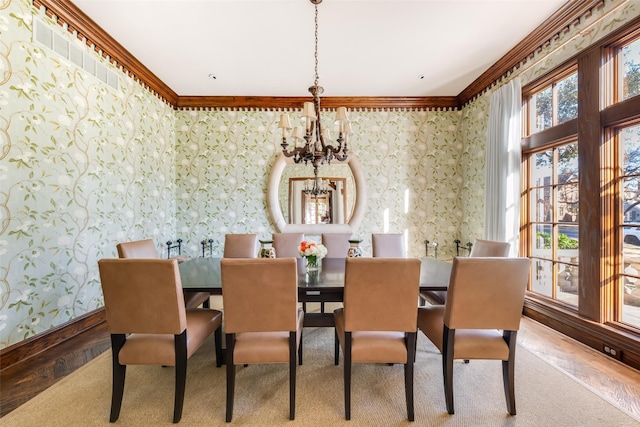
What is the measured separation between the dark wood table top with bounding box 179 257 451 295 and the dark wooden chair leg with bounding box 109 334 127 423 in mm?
447

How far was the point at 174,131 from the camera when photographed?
4.14 m

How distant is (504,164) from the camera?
3.13m

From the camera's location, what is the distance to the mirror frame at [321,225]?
4.09m

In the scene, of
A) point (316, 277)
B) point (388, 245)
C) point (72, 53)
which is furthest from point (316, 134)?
point (72, 53)

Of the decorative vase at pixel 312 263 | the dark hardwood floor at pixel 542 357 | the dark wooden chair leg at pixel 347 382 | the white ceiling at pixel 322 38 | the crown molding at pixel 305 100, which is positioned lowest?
the dark hardwood floor at pixel 542 357

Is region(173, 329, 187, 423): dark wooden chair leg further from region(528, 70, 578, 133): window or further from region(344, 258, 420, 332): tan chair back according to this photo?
region(528, 70, 578, 133): window

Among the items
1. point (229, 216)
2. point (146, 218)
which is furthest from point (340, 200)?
point (146, 218)

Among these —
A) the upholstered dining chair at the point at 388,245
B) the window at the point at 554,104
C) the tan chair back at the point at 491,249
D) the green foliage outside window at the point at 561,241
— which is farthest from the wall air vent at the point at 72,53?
the green foliage outside window at the point at 561,241

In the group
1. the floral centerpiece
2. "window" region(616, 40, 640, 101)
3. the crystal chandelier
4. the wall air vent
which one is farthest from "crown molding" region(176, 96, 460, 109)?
the floral centerpiece

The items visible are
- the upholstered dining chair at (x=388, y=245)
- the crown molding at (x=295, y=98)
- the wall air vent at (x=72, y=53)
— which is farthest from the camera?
the upholstered dining chair at (x=388, y=245)

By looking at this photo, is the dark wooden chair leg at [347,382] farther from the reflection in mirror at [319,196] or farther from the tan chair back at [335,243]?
the reflection in mirror at [319,196]

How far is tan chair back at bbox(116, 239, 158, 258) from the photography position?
86.0 inches

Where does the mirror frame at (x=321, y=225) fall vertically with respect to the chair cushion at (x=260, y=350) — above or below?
above

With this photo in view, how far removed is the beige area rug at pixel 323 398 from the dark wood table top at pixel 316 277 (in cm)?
69
